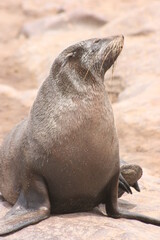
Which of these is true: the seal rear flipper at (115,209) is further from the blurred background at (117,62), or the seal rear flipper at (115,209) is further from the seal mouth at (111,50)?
the seal mouth at (111,50)

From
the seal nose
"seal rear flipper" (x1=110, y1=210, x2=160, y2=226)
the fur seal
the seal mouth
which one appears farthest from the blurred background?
the seal nose

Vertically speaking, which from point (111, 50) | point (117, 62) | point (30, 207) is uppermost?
point (117, 62)

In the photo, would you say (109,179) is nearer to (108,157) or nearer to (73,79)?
(108,157)

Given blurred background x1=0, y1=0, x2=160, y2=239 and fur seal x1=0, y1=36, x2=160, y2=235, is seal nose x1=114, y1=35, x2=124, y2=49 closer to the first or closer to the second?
fur seal x1=0, y1=36, x2=160, y2=235

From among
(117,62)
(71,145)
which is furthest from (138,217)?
(117,62)

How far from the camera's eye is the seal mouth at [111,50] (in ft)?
17.4

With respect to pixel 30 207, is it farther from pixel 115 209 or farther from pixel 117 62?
pixel 117 62

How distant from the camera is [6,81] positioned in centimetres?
1349

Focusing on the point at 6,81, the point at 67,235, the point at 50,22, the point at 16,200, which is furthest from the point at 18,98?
the point at 67,235

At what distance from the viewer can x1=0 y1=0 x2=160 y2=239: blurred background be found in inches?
378

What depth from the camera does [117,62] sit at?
848 cm

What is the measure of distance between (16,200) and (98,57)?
1242 millimetres

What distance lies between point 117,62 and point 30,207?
3554 millimetres

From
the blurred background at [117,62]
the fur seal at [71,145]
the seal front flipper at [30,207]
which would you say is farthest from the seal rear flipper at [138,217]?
the seal front flipper at [30,207]
